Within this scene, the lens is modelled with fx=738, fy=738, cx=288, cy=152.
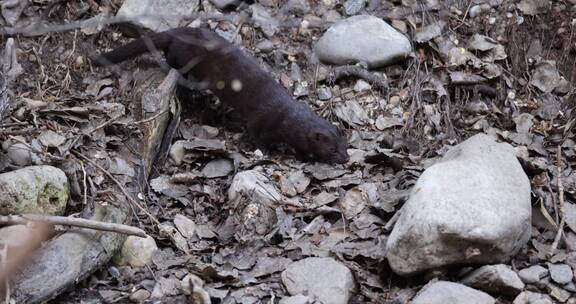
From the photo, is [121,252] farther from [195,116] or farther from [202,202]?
[195,116]

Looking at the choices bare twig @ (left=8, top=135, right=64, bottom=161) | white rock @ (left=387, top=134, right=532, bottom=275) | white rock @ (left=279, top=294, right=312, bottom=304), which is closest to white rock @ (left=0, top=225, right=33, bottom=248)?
bare twig @ (left=8, top=135, right=64, bottom=161)

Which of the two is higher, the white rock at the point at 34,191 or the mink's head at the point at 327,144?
the white rock at the point at 34,191

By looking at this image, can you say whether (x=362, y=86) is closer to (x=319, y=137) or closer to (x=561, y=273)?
(x=319, y=137)

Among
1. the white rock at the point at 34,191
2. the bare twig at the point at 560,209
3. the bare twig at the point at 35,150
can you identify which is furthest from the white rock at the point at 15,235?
the bare twig at the point at 560,209

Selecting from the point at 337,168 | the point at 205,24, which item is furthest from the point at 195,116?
the point at 337,168

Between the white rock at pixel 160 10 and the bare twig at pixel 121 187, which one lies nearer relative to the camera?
the bare twig at pixel 121 187

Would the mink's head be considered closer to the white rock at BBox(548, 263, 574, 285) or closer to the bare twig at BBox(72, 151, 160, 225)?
the bare twig at BBox(72, 151, 160, 225)

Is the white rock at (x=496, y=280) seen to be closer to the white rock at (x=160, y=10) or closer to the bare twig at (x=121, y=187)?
the bare twig at (x=121, y=187)
